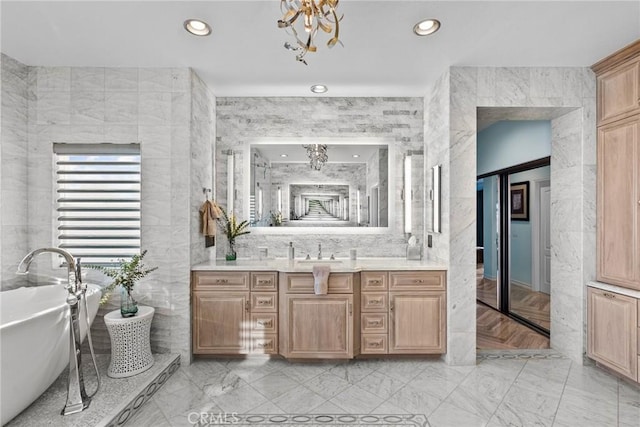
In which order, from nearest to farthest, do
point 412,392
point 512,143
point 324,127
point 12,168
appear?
point 412,392 < point 12,168 < point 324,127 < point 512,143

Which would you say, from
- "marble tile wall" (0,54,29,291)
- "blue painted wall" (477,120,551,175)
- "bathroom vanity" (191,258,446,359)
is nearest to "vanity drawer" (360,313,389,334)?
"bathroom vanity" (191,258,446,359)

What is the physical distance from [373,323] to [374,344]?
190mm

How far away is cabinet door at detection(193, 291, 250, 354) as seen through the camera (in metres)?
2.84

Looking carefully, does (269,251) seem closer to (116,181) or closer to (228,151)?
(228,151)

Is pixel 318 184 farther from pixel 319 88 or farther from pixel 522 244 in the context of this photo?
pixel 522 244

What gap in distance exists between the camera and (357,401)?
7.48 feet

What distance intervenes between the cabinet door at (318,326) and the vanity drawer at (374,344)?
0.49ft

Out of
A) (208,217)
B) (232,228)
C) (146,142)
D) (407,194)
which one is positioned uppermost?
(146,142)

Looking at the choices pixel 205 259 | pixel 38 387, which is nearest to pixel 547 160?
pixel 205 259

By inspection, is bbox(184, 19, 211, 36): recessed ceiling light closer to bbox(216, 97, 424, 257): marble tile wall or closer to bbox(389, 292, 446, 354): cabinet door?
bbox(216, 97, 424, 257): marble tile wall

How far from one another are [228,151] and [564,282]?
12.2ft

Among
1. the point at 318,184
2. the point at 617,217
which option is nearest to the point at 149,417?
the point at 318,184

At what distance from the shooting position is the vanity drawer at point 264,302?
286cm

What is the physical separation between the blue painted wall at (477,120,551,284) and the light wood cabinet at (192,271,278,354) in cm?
337
